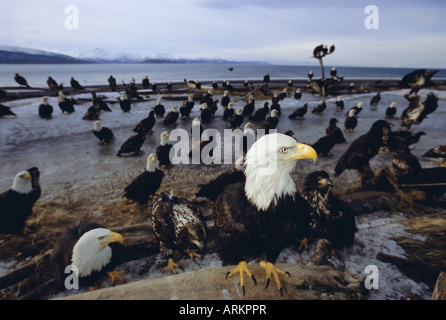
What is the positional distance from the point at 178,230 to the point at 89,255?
4.73 ft

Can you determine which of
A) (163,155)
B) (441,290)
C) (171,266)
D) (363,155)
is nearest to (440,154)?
(363,155)

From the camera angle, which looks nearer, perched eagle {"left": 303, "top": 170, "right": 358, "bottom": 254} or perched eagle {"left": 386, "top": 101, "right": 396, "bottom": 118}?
perched eagle {"left": 303, "top": 170, "right": 358, "bottom": 254}

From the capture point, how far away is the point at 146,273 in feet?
11.1

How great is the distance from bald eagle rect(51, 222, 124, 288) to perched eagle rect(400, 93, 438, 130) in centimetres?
1451

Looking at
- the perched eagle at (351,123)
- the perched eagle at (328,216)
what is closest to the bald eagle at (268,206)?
the perched eagle at (328,216)

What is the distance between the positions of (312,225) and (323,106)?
13.3 m

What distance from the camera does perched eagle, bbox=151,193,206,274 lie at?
3.46 m

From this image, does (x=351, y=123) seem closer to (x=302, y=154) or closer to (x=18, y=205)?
(x=302, y=154)

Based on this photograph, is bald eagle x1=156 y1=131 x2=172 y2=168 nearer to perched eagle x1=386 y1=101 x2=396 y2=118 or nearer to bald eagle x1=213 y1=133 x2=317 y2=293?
bald eagle x1=213 y1=133 x2=317 y2=293

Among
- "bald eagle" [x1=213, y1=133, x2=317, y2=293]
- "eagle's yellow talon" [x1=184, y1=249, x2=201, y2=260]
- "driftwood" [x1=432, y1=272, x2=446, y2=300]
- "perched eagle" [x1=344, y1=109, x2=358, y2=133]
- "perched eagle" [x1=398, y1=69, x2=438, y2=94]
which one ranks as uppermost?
"perched eagle" [x1=398, y1=69, x2=438, y2=94]

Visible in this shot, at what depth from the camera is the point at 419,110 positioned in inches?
414

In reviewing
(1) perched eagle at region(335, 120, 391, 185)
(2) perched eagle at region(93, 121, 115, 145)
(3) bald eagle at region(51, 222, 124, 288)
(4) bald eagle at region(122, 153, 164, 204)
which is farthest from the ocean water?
(1) perched eagle at region(335, 120, 391, 185)
